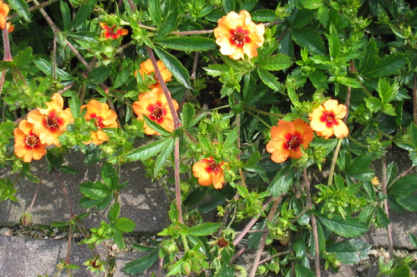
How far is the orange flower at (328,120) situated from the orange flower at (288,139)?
8 centimetres

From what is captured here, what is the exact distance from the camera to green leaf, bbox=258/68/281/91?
1737 millimetres

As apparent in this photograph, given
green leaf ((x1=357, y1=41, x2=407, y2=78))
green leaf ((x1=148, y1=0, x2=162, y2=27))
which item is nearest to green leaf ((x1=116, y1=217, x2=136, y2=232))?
green leaf ((x1=148, y1=0, x2=162, y2=27))

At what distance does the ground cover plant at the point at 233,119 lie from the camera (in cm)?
161

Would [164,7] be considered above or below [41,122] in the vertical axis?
above

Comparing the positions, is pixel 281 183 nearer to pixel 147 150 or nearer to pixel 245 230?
pixel 245 230

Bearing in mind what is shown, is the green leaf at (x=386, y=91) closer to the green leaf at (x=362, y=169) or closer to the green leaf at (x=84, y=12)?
the green leaf at (x=362, y=169)

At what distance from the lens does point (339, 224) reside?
182 cm

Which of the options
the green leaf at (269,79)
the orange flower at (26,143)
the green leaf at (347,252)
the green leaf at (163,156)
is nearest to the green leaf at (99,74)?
the orange flower at (26,143)

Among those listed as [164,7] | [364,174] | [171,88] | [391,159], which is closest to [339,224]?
[364,174]

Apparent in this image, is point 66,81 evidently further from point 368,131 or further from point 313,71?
point 368,131

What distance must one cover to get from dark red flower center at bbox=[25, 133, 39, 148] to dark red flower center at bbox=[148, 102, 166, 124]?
502 millimetres

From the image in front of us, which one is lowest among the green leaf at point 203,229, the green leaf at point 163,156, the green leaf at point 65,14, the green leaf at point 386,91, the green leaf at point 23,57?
the green leaf at point 203,229

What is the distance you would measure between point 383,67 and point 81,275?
1.78 metres

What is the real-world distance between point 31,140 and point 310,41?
1.31 m
